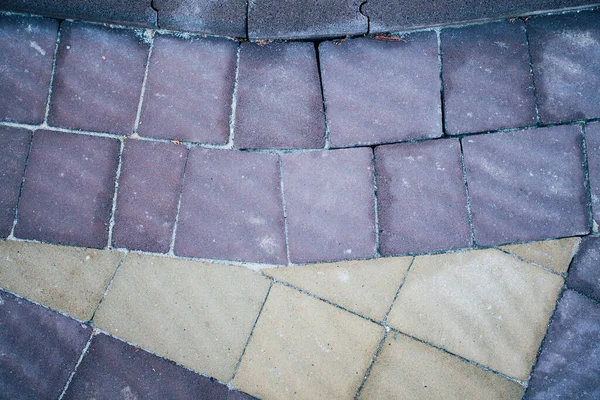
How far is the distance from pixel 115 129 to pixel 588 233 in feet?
7.78

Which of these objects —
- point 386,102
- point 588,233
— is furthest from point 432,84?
point 588,233

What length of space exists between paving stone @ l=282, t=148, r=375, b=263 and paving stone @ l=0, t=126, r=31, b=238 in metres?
1.30

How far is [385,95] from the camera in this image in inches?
86.6

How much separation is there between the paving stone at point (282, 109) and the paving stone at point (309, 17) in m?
0.16

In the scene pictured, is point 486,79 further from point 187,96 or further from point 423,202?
point 187,96

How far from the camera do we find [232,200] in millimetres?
2199

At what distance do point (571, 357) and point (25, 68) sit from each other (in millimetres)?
2999

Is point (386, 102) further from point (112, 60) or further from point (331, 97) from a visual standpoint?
point (112, 60)

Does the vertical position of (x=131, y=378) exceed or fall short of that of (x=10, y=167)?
it falls short

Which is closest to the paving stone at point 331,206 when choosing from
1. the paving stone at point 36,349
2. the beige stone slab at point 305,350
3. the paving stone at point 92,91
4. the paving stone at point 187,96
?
the beige stone slab at point 305,350

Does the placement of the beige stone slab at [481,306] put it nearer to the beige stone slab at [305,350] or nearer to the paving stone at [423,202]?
the paving stone at [423,202]

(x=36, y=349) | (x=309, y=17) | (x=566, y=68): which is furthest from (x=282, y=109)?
(x=36, y=349)

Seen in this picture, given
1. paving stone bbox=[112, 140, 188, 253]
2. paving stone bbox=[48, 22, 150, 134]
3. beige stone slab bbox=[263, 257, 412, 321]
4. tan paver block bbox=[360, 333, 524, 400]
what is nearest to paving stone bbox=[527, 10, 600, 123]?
beige stone slab bbox=[263, 257, 412, 321]

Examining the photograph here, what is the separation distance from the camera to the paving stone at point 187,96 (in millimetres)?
2203
